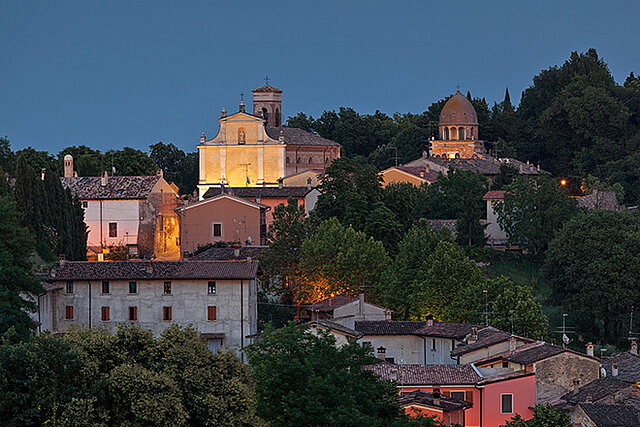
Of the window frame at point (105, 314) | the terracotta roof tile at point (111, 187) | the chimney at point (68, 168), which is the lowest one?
the window frame at point (105, 314)

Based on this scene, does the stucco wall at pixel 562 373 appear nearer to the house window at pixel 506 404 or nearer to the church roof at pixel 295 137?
the house window at pixel 506 404

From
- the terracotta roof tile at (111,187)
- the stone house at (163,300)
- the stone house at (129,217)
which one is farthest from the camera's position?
the terracotta roof tile at (111,187)

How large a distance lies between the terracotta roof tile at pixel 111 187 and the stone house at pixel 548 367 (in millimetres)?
33494

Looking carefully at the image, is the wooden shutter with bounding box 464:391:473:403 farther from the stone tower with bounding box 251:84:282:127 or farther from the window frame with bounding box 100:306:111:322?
the stone tower with bounding box 251:84:282:127

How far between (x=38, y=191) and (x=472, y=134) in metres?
50.5

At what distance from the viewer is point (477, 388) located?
3108 centimetres

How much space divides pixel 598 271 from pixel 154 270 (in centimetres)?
1786

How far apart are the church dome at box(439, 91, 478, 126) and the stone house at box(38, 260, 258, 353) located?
2203 inches

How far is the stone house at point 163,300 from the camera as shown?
40.7m

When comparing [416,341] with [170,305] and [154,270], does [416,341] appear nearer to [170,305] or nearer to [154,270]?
[170,305]

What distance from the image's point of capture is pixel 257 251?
5147 centimetres

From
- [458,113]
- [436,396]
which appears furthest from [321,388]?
[458,113]

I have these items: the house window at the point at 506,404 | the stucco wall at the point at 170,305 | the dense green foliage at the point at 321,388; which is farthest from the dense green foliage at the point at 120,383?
the stucco wall at the point at 170,305

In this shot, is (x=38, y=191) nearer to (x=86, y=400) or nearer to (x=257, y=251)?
(x=257, y=251)
